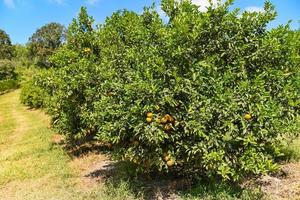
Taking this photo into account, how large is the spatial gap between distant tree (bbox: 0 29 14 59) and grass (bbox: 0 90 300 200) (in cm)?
5846

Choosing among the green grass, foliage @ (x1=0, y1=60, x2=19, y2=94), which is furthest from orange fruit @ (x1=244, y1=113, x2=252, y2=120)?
foliage @ (x1=0, y1=60, x2=19, y2=94)

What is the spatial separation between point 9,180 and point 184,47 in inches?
234

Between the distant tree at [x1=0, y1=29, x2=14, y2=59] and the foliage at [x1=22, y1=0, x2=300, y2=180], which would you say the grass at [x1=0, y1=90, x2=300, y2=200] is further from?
the distant tree at [x1=0, y1=29, x2=14, y2=59]

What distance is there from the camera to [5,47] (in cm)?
7081

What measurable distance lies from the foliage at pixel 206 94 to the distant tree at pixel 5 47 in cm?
6744

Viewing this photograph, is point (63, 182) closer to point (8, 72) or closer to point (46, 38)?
point (8, 72)

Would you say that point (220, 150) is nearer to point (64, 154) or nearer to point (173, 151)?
point (173, 151)

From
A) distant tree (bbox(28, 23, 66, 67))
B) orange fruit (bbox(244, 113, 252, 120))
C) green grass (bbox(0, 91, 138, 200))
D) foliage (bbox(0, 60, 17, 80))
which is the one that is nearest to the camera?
orange fruit (bbox(244, 113, 252, 120))

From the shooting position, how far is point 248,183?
730 cm

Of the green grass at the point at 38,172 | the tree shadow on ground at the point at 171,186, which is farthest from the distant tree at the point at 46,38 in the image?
the tree shadow on ground at the point at 171,186

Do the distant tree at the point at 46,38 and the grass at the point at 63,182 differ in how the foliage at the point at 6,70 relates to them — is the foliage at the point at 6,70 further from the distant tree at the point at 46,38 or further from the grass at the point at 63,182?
the grass at the point at 63,182

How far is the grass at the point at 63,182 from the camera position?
7.16 m

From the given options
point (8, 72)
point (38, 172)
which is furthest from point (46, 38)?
point (38, 172)

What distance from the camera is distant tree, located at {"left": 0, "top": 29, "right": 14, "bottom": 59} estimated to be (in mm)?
70250
